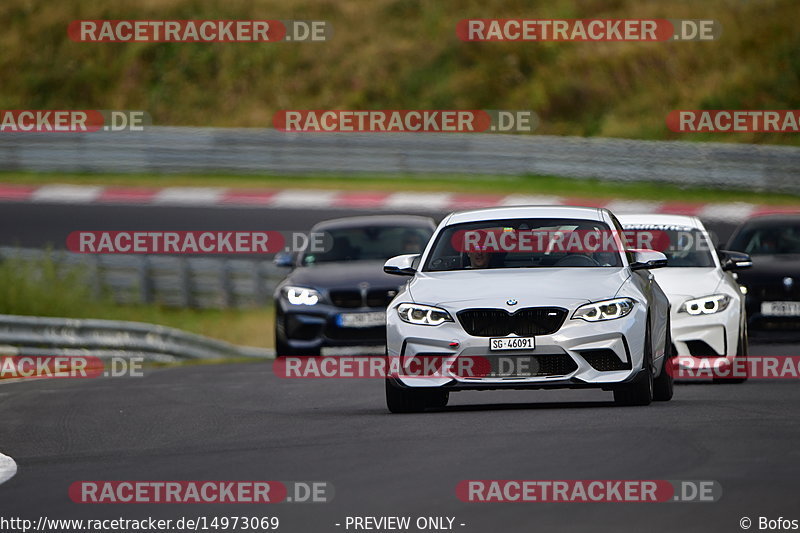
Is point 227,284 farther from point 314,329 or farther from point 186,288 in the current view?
point 314,329

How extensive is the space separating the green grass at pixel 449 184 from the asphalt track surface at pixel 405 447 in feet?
61.3

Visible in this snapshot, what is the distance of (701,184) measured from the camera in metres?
33.0

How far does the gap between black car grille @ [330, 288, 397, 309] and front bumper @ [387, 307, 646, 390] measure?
19.5 ft

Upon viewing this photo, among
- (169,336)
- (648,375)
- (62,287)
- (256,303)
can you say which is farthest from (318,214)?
(648,375)

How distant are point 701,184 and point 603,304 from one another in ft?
72.9

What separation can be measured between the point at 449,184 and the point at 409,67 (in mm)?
10043

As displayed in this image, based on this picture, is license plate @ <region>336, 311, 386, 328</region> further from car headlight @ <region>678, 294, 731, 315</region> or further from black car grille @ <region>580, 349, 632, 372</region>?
black car grille @ <region>580, 349, 632, 372</region>

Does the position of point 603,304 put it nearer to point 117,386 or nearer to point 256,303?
point 117,386

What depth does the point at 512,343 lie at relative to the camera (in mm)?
11141

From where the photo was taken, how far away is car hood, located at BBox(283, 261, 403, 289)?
1734 cm

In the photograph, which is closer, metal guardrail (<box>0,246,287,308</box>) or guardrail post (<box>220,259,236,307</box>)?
A: metal guardrail (<box>0,246,287,308</box>)

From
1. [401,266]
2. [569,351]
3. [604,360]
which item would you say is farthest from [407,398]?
[604,360]

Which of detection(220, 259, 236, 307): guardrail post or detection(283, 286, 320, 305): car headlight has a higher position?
detection(220, 259, 236, 307): guardrail post

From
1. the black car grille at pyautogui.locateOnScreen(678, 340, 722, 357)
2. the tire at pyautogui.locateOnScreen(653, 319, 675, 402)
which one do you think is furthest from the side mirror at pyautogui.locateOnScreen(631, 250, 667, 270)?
the black car grille at pyautogui.locateOnScreen(678, 340, 722, 357)
